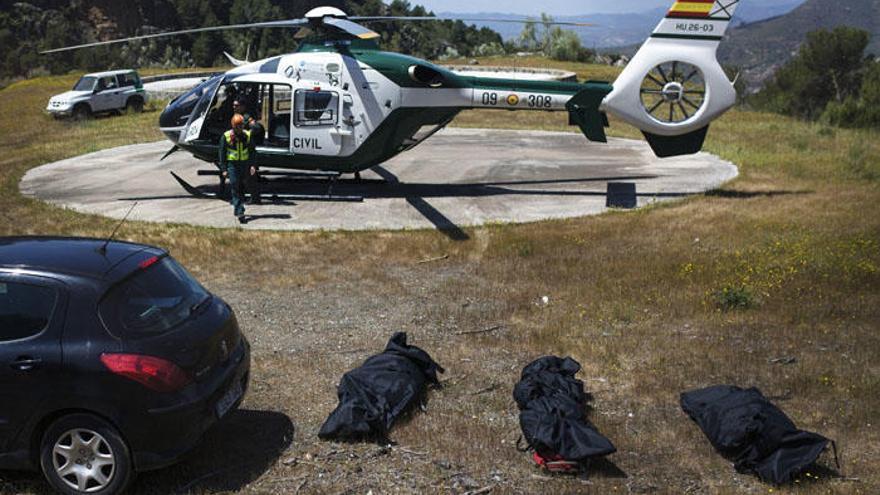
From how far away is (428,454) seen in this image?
6762 mm

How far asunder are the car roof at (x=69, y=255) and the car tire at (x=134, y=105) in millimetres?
29299

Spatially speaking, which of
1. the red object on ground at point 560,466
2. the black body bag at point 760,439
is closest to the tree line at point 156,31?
the red object on ground at point 560,466

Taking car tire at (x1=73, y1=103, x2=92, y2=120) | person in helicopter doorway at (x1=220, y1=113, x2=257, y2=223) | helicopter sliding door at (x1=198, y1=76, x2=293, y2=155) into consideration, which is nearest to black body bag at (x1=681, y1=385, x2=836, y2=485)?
person in helicopter doorway at (x1=220, y1=113, x2=257, y2=223)

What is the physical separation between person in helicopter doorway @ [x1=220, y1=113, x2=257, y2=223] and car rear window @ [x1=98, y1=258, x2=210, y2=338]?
8301 mm

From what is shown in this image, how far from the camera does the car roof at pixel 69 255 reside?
19.8ft

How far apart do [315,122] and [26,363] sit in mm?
11334

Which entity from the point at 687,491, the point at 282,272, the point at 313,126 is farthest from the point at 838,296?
the point at 313,126

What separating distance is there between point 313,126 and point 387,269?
17.3 ft

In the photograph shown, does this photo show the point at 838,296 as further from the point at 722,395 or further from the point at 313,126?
the point at 313,126

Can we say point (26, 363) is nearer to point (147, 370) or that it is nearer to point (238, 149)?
point (147, 370)

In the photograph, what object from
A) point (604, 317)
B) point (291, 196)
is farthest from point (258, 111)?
point (604, 317)

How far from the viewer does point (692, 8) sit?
16219mm

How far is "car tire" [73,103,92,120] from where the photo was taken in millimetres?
31594

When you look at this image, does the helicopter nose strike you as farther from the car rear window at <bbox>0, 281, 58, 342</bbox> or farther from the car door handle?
the car door handle
